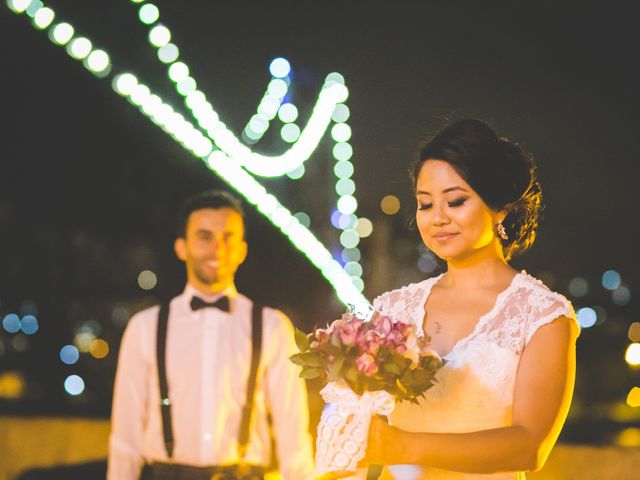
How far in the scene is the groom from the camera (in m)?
4.77

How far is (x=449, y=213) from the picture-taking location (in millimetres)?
2932

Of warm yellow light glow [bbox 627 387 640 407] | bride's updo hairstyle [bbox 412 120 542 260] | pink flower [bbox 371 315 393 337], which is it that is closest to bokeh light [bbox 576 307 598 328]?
warm yellow light glow [bbox 627 387 640 407]

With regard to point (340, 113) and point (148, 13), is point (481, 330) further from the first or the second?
point (340, 113)

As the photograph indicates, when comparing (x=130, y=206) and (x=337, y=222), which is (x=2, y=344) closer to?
(x=130, y=206)

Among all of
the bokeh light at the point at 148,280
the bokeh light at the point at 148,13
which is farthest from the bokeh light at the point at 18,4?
the bokeh light at the point at 148,280

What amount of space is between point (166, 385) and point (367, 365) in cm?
239

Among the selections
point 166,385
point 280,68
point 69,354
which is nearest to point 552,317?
point 166,385

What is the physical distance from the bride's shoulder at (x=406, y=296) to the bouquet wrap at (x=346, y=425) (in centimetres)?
59

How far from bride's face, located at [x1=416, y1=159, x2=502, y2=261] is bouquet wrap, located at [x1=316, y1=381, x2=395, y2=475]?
0.53 meters

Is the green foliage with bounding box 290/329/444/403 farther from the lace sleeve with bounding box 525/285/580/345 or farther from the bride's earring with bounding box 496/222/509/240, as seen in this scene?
the bride's earring with bounding box 496/222/509/240

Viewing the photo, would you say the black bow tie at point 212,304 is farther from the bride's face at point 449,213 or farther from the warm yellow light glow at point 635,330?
the warm yellow light glow at point 635,330

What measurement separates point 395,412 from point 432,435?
1.47ft

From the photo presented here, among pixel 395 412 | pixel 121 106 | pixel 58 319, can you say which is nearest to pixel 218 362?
pixel 395 412

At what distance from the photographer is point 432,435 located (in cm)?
268
